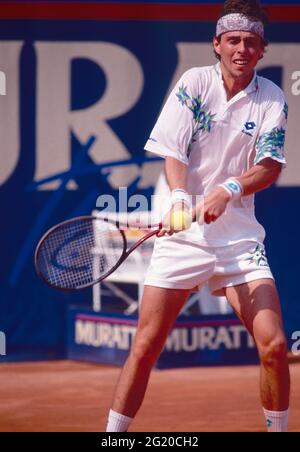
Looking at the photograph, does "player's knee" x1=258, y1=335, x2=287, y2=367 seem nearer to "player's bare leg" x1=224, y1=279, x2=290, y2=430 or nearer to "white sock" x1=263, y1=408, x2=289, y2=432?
"player's bare leg" x1=224, y1=279, x2=290, y2=430

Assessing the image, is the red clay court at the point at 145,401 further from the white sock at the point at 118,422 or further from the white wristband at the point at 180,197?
the white wristband at the point at 180,197

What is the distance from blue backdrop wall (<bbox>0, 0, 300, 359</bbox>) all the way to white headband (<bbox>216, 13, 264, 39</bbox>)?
97.8 inches

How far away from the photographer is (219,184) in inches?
144

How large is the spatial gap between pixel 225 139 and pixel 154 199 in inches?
103

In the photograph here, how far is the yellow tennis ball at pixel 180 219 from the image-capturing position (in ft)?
11.6

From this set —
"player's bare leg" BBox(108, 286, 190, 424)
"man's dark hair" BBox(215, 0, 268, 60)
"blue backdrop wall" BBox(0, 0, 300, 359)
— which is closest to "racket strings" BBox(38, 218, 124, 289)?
"player's bare leg" BBox(108, 286, 190, 424)

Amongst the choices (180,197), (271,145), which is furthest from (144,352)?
(271,145)

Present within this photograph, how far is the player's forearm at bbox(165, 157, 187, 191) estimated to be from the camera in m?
3.64

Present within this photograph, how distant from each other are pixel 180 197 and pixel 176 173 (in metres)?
0.12

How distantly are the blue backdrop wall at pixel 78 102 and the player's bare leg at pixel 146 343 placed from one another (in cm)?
265

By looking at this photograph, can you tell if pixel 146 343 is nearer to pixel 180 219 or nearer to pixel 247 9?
pixel 180 219

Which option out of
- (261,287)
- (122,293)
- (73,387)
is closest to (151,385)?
(73,387)

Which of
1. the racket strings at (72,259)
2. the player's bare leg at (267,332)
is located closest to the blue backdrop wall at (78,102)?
the racket strings at (72,259)

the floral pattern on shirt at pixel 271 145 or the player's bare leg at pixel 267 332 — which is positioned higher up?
the floral pattern on shirt at pixel 271 145
